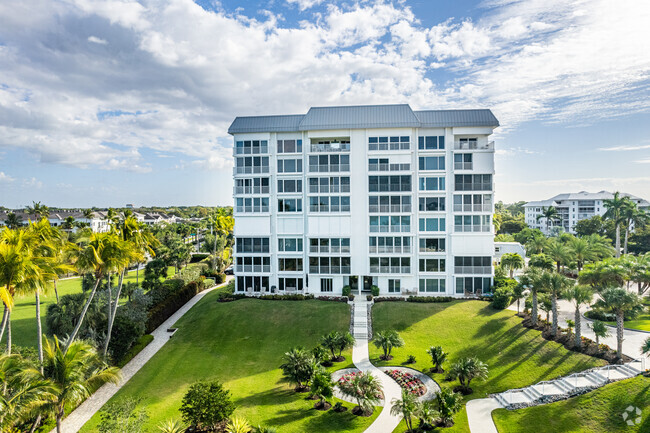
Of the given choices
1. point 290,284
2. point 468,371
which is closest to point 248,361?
point 290,284

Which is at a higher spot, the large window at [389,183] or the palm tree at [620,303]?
the large window at [389,183]

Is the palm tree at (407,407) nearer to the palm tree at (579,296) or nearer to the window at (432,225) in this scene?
the palm tree at (579,296)

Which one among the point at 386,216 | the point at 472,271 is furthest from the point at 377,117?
the point at 472,271

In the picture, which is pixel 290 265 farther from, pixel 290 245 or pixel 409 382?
pixel 409 382

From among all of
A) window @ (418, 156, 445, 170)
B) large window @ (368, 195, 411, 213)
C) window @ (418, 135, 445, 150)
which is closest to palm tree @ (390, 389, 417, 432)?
large window @ (368, 195, 411, 213)

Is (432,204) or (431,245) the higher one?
(432,204)

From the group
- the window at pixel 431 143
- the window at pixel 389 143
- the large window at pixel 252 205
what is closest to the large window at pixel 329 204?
the large window at pixel 252 205
